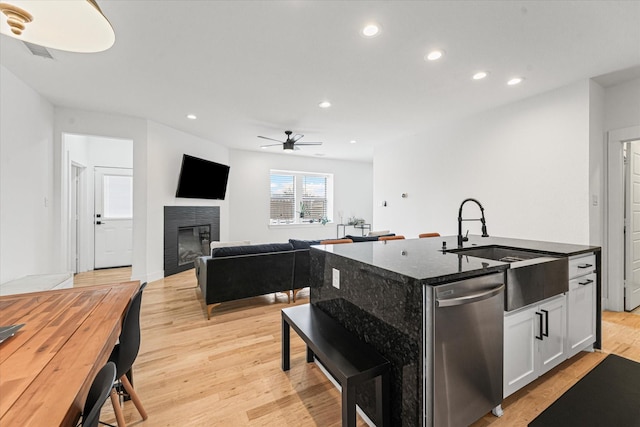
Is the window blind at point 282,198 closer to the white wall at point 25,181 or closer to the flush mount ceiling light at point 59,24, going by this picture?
the white wall at point 25,181

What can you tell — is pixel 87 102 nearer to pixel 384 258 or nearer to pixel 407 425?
pixel 384 258

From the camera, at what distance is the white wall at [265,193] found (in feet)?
23.1

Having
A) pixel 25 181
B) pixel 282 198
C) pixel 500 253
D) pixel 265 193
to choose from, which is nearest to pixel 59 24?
pixel 500 253

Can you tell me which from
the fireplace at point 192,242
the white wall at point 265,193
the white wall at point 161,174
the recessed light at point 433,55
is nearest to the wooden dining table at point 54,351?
the recessed light at point 433,55

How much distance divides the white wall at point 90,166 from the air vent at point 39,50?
2.81 m

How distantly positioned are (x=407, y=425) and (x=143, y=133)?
17.4 feet

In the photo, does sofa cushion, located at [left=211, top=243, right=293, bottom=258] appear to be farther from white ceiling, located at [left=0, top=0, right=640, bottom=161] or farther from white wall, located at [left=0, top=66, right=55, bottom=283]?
white wall, located at [left=0, top=66, right=55, bottom=283]

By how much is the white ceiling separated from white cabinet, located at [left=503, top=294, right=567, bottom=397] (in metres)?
2.17

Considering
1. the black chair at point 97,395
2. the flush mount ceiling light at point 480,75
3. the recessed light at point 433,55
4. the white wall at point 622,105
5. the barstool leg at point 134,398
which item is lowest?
the barstool leg at point 134,398

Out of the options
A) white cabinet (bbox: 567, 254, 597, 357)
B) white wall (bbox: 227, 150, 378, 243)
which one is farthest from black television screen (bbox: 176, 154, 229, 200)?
white cabinet (bbox: 567, 254, 597, 357)

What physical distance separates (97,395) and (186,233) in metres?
5.33

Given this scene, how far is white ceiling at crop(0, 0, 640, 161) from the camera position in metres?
2.07

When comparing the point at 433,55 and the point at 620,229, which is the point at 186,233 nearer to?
the point at 433,55

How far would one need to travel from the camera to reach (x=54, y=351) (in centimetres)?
100
